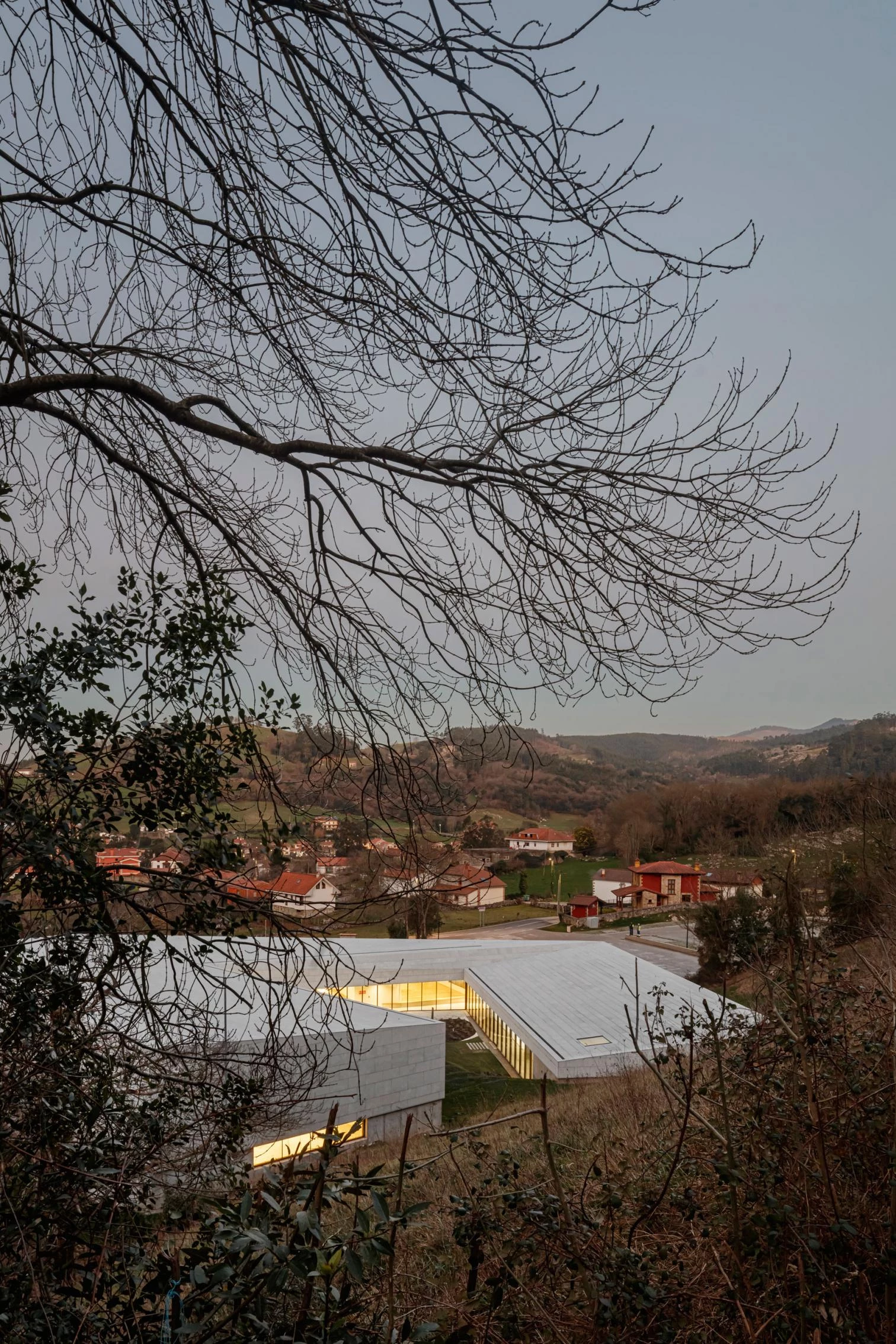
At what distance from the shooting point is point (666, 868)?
22625 millimetres

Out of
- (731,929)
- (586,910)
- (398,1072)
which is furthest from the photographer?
(586,910)

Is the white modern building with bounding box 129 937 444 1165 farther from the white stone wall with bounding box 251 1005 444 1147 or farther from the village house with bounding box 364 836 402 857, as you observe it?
the village house with bounding box 364 836 402 857

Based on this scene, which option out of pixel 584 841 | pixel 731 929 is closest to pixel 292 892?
pixel 731 929

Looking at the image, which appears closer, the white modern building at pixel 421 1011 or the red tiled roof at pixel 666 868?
the white modern building at pixel 421 1011

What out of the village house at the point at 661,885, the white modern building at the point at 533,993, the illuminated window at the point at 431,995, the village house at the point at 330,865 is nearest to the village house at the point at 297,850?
the village house at the point at 330,865

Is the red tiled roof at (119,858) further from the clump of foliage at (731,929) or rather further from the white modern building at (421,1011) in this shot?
the clump of foliage at (731,929)

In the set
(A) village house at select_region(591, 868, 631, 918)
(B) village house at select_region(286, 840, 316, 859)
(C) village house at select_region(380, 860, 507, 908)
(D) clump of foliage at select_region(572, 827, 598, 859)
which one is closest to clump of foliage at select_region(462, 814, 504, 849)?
(C) village house at select_region(380, 860, 507, 908)

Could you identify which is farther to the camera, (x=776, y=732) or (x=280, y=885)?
(x=776, y=732)

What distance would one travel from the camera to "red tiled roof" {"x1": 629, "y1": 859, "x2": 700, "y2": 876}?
19812mm

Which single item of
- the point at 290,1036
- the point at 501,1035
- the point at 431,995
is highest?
the point at 290,1036

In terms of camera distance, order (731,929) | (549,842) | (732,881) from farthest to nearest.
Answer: (732,881) → (549,842) → (731,929)

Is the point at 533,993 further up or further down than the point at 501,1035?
further up

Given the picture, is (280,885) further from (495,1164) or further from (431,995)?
(431,995)

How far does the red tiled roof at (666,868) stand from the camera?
65.0 feet
